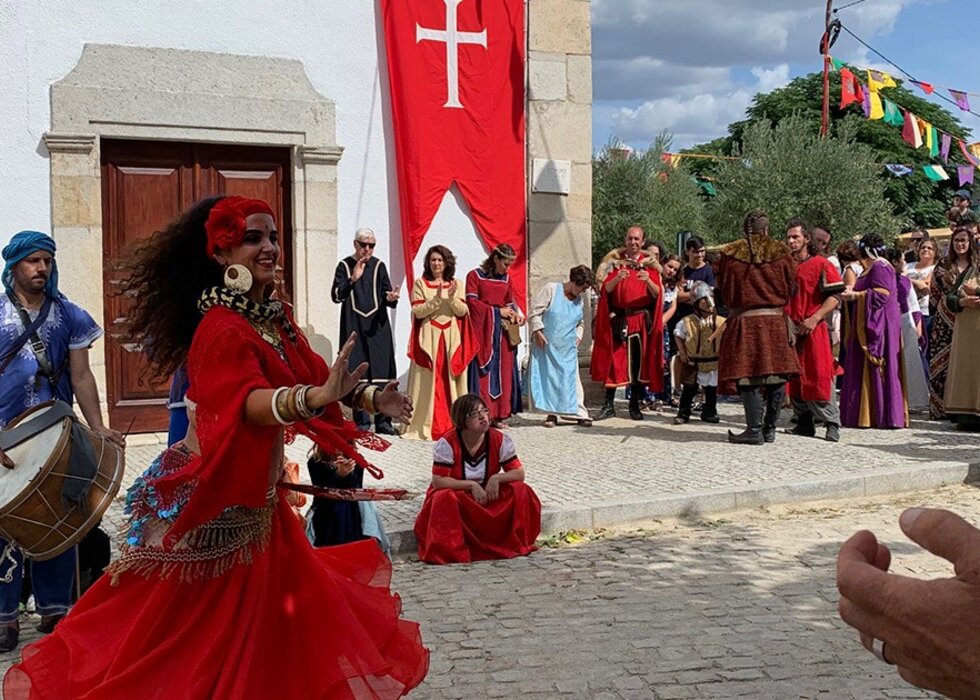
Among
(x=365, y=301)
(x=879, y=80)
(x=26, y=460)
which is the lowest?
(x=26, y=460)

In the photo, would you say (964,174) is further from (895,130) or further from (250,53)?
(250,53)

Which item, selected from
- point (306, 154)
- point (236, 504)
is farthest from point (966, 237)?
point (236, 504)

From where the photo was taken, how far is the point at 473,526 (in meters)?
6.39

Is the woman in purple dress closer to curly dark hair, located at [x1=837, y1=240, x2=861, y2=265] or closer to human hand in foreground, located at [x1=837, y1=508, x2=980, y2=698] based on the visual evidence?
curly dark hair, located at [x1=837, y1=240, x2=861, y2=265]

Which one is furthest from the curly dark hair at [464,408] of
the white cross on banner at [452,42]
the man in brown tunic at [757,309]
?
the white cross on banner at [452,42]

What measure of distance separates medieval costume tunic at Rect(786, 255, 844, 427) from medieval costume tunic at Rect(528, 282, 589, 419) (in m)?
2.29

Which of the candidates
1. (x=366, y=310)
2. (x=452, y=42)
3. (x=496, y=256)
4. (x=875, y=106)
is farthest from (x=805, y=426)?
(x=875, y=106)

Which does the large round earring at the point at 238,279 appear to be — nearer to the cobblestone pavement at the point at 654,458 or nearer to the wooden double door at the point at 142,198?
the cobblestone pavement at the point at 654,458

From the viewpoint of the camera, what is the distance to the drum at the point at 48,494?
170 inches

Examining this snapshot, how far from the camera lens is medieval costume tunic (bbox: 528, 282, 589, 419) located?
37.1 feet

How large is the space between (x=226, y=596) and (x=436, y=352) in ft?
24.0

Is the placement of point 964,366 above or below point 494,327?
below

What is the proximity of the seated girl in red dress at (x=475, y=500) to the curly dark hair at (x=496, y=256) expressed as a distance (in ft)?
14.2

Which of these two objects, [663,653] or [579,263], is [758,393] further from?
[663,653]
